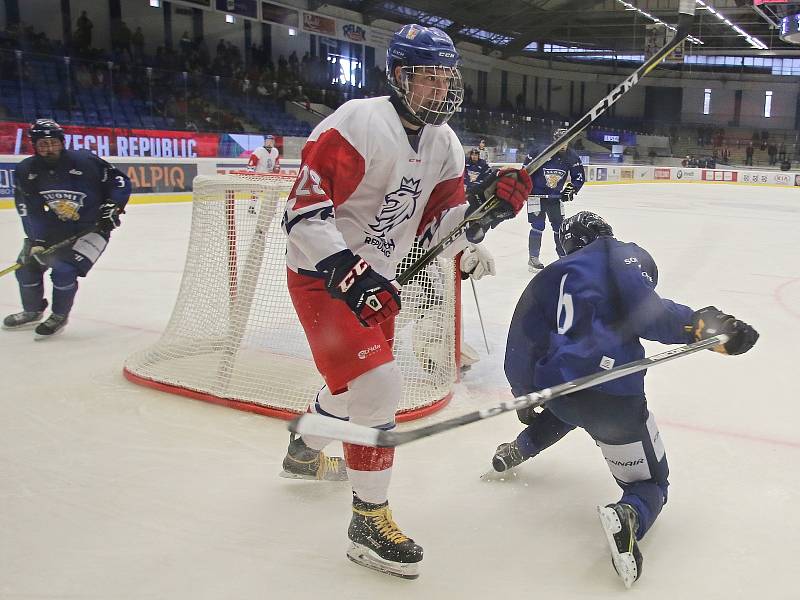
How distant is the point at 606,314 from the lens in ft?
5.55

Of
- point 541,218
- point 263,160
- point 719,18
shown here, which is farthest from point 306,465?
point 719,18

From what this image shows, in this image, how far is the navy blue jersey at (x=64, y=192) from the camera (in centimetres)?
370

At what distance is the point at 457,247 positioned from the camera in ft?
6.71

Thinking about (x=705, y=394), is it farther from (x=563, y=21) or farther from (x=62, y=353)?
(x=563, y=21)

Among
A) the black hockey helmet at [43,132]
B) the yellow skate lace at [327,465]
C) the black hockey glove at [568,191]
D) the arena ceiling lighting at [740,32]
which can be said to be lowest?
the yellow skate lace at [327,465]

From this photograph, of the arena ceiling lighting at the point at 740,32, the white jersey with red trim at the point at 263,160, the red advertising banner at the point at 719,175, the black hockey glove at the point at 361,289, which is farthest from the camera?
the arena ceiling lighting at the point at 740,32

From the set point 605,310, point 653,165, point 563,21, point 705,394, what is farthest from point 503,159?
point 605,310

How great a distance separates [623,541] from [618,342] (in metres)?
0.44

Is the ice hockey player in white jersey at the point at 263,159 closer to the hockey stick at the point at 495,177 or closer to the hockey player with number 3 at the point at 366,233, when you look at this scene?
the hockey stick at the point at 495,177

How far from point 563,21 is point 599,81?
729 centimetres

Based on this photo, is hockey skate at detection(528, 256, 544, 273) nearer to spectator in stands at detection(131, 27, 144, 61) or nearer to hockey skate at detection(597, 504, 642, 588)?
hockey skate at detection(597, 504, 642, 588)

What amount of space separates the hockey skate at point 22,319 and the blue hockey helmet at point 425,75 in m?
2.98

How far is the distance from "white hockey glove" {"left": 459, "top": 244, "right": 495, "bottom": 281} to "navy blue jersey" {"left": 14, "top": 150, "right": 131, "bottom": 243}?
6.57 ft

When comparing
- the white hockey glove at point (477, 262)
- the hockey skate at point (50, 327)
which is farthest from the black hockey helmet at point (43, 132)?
the white hockey glove at point (477, 262)
